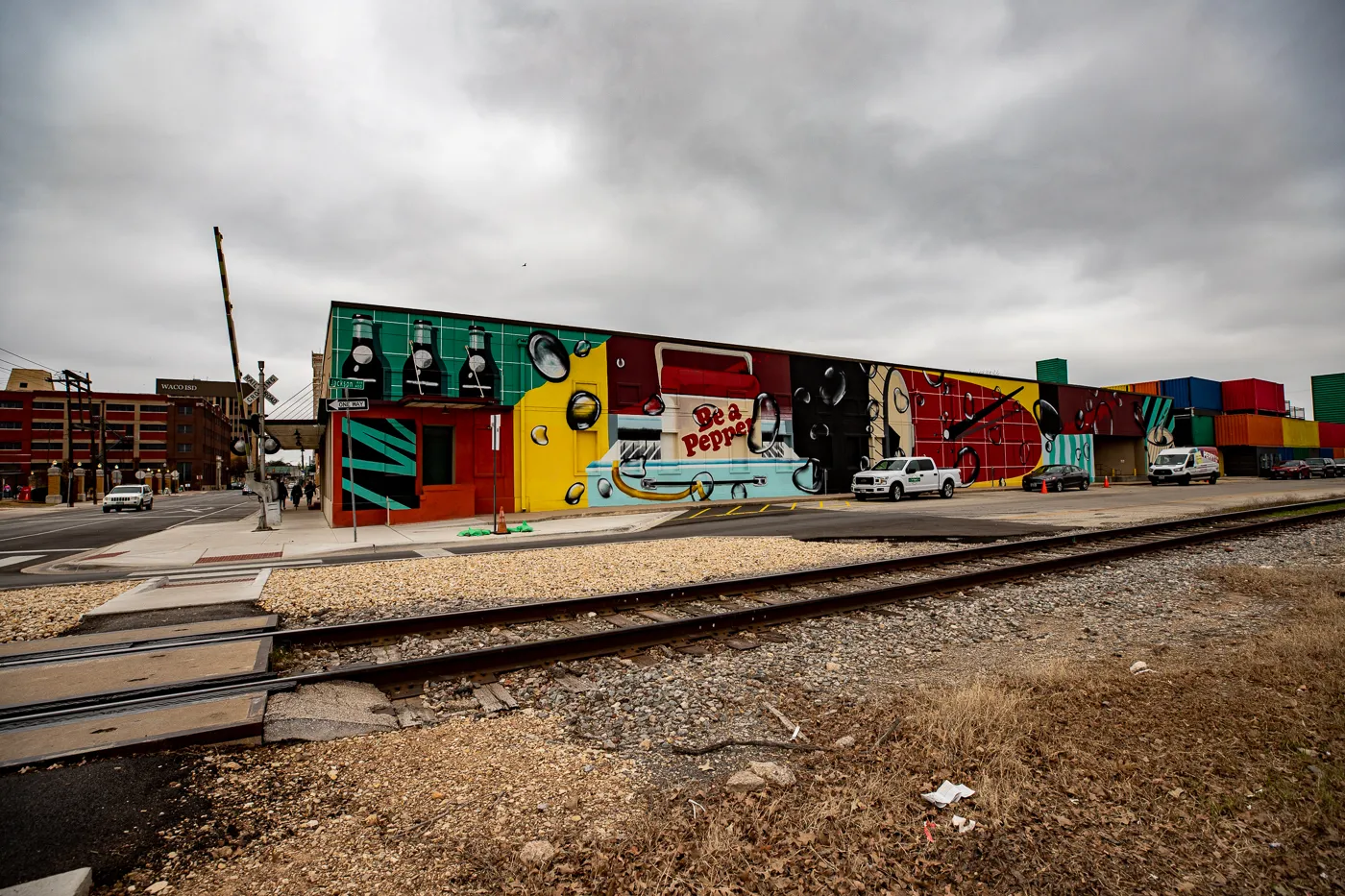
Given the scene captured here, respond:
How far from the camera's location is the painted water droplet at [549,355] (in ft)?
81.1

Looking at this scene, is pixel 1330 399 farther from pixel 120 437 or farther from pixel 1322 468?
pixel 120 437

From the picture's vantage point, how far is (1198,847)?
8.77 ft

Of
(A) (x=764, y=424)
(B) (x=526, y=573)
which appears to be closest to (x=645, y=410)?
(A) (x=764, y=424)

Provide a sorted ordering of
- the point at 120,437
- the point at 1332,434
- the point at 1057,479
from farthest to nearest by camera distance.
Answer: the point at 120,437
the point at 1332,434
the point at 1057,479

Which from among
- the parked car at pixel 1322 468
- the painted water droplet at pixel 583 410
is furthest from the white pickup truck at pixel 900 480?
the parked car at pixel 1322 468

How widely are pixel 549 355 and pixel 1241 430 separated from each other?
62939 mm

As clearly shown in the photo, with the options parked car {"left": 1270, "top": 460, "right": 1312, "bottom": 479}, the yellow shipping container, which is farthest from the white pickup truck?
the yellow shipping container

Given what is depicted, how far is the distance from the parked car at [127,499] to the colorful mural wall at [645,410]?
91.6ft

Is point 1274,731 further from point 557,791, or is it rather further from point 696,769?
point 557,791

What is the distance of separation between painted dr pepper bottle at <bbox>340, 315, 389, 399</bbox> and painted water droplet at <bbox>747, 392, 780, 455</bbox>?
51.7 ft

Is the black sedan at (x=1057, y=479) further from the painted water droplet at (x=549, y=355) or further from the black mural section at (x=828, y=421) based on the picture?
the painted water droplet at (x=549, y=355)

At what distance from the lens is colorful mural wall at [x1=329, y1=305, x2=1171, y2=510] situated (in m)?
21.6

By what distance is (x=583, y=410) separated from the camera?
2548 centimetres

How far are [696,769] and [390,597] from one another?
6.25 meters
